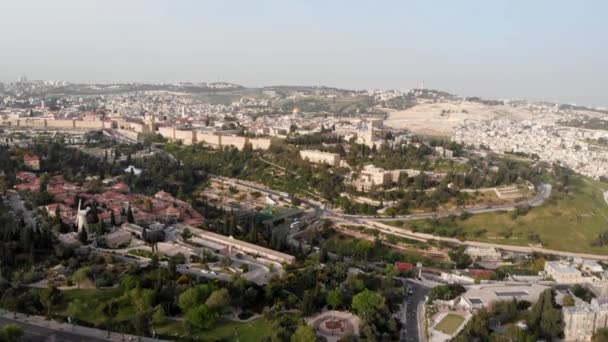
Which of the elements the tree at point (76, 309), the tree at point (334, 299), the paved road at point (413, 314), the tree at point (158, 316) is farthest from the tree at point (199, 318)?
the paved road at point (413, 314)

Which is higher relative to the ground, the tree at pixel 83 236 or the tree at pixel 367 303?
the tree at pixel 83 236

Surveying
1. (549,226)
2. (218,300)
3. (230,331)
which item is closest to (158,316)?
(218,300)

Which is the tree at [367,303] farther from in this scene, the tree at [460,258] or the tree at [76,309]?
the tree at [460,258]

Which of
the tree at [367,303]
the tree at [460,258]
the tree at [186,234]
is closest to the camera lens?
the tree at [367,303]

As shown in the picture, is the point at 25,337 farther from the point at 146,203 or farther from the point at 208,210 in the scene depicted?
the point at 208,210

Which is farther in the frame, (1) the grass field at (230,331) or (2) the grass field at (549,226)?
(2) the grass field at (549,226)
